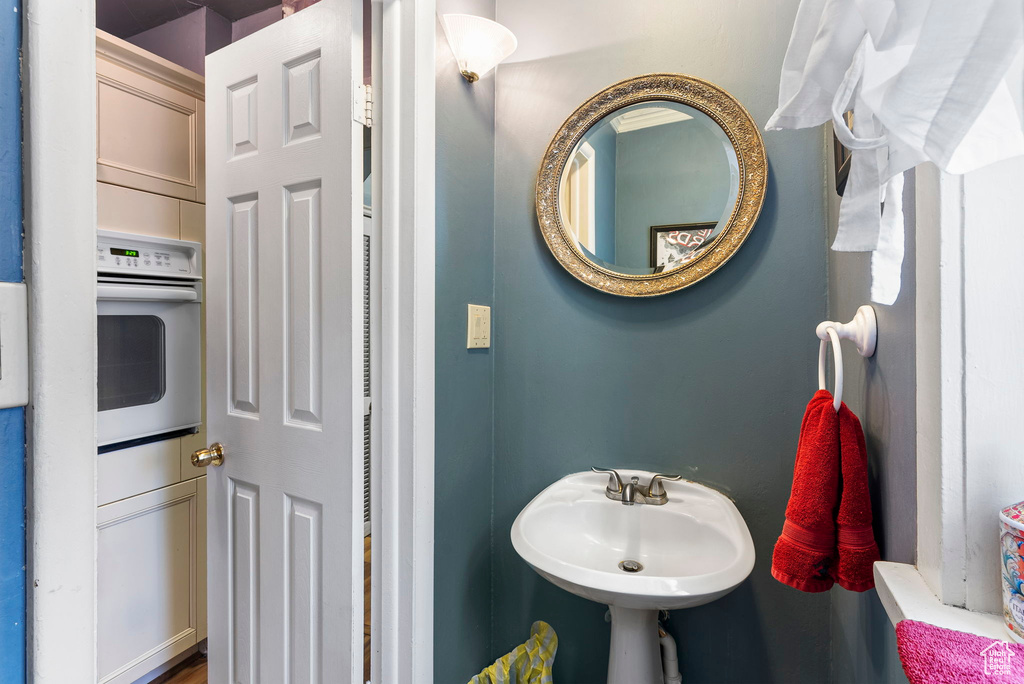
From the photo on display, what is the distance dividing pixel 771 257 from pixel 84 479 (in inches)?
51.9

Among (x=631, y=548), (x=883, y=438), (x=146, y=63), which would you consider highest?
(x=146, y=63)

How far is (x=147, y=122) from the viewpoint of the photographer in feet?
5.68

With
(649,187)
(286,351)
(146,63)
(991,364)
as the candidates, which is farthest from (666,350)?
(146,63)

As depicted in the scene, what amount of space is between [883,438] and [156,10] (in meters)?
2.97

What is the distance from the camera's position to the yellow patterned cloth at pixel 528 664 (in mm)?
1246

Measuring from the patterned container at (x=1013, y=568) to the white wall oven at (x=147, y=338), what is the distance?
2015mm

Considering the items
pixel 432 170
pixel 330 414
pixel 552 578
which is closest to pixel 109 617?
Answer: pixel 330 414

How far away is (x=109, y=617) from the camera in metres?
1.57

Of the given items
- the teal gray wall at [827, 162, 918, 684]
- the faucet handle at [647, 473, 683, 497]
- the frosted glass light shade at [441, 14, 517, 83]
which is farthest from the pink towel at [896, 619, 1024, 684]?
the frosted glass light shade at [441, 14, 517, 83]

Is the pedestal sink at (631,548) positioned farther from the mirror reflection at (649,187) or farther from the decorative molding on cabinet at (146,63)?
the decorative molding on cabinet at (146,63)

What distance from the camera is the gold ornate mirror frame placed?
1177mm

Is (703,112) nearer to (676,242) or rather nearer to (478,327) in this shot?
(676,242)

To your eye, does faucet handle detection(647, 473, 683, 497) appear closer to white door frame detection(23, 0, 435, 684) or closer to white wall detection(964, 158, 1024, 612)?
white wall detection(964, 158, 1024, 612)

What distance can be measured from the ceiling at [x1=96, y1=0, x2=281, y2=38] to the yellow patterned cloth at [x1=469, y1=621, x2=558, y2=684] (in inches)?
103
